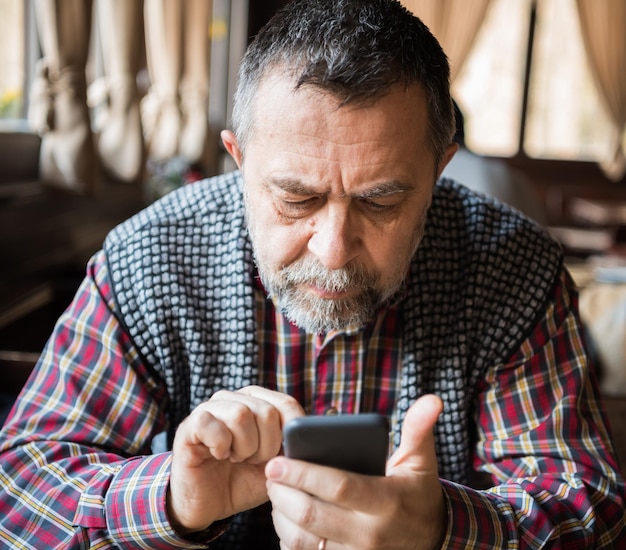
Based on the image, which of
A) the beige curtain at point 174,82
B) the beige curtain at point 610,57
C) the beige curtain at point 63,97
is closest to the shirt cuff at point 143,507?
the beige curtain at point 63,97

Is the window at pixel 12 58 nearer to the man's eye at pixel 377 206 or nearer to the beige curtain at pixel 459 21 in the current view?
the man's eye at pixel 377 206

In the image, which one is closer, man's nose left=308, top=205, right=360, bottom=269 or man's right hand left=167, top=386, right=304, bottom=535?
man's right hand left=167, top=386, right=304, bottom=535

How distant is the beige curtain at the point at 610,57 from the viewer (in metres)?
7.36

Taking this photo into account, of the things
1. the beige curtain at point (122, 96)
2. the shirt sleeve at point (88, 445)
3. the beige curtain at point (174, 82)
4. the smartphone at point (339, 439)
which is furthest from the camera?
the beige curtain at point (174, 82)

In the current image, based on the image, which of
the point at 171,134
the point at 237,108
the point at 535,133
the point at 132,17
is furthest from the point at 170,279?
the point at 535,133

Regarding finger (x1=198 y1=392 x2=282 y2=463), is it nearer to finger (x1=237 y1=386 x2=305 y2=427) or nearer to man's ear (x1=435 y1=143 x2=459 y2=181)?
finger (x1=237 y1=386 x2=305 y2=427)

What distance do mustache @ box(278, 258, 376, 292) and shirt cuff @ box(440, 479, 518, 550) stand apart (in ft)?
1.03

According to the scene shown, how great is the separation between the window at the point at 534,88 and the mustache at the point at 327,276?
661 cm

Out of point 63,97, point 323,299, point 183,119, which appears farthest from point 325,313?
point 183,119

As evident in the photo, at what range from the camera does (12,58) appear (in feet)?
10.6

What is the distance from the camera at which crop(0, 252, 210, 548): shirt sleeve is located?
105 centimetres

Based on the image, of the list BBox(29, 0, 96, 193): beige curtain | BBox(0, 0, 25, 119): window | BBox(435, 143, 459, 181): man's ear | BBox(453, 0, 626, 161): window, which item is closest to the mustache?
BBox(435, 143, 459, 181): man's ear

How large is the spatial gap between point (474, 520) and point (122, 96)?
2884 mm

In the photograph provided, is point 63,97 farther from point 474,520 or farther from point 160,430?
point 474,520
